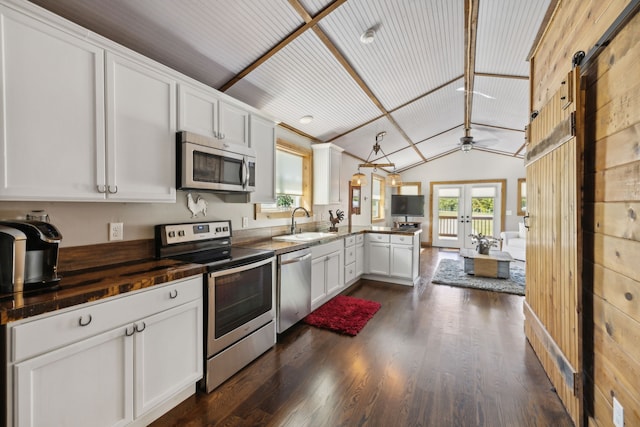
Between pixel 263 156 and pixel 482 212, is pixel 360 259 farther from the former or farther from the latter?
pixel 482 212

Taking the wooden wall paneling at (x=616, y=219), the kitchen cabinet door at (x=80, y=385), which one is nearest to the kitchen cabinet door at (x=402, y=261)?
the wooden wall paneling at (x=616, y=219)

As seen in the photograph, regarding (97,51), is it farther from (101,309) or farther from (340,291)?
(340,291)

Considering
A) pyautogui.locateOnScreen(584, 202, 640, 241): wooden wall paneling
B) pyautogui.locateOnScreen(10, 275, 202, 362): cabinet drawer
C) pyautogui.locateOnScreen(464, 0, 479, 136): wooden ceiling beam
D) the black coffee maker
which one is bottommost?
pyautogui.locateOnScreen(10, 275, 202, 362): cabinet drawer

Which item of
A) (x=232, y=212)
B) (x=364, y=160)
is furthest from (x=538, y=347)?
(x=364, y=160)

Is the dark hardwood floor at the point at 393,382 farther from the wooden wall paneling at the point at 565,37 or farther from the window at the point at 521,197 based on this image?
the window at the point at 521,197

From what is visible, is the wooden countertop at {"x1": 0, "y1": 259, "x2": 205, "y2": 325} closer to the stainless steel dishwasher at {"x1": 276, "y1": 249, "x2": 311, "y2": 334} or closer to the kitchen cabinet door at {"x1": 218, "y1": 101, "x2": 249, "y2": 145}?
the stainless steel dishwasher at {"x1": 276, "y1": 249, "x2": 311, "y2": 334}

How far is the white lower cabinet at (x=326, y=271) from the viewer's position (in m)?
3.31

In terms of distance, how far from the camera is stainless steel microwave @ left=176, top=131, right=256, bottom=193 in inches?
81.4

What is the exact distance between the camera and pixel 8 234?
4.12 feet

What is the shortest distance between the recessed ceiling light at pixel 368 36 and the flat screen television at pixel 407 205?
242 inches

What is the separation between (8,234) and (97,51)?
105 centimetres

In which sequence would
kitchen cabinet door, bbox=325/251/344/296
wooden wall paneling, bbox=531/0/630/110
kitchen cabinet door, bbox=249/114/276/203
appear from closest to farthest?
wooden wall paneling, bbox=531/0/630/110
kitchen cabinet door, bbox=249/114/276/203
kitchen cabinet door, bbox=325/251/344/296

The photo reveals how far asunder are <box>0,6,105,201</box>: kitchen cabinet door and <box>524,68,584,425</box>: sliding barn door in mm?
A: 2640

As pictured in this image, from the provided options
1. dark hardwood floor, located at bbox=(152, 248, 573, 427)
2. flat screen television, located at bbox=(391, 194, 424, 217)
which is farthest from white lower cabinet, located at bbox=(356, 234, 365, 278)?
flat screen television, located at bbox=(391, 194, 424, 217)
